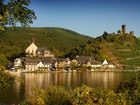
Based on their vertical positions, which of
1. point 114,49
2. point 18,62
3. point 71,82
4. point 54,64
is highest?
point 114,49

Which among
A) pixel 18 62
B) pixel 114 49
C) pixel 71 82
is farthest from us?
pixel 114 49

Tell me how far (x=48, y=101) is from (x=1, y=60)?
10316 millimetres

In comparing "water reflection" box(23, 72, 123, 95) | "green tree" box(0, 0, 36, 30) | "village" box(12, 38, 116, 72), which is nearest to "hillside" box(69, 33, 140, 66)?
"village" box(12, 38, 116, 72)

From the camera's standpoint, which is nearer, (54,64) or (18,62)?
(54,64)

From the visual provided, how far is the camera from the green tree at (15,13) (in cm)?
961

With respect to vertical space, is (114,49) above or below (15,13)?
above

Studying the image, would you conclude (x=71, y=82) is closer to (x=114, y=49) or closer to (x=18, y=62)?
(x=18, y=62)

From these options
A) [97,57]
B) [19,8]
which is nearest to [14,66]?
[97,57]

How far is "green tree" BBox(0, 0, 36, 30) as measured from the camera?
9612mm

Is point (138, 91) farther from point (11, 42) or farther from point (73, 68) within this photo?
point (11, 42)

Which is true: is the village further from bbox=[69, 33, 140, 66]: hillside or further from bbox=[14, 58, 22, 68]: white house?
bbox=[69, 33, 140, 66]: hillside

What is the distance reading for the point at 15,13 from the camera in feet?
32.1

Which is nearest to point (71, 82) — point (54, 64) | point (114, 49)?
point (54, 64)

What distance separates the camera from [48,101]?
2469cm
